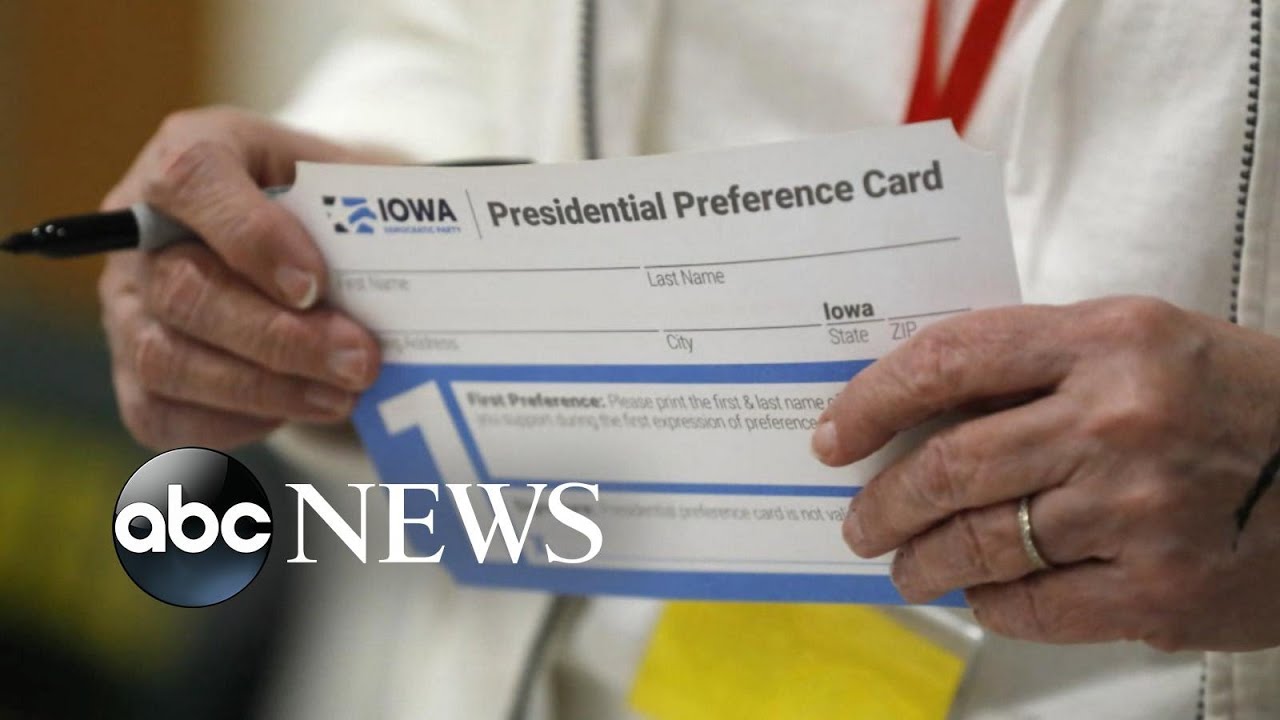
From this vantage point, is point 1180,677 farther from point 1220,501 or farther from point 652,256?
point 652,256

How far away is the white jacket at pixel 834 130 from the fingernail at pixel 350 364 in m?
0.16

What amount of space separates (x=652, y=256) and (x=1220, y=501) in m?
0.24

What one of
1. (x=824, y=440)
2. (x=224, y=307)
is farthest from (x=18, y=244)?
(x=824, y=440)

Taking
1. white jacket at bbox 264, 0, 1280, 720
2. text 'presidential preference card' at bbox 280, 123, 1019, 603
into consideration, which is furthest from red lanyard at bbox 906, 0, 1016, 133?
text 'presidential preference card' at bbox 280, 123, 1019, 603

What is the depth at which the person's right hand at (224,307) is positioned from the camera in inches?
20.8

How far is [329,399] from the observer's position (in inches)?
22.4

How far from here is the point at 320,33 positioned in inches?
54.2

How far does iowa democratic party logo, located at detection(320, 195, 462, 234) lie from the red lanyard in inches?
10.3

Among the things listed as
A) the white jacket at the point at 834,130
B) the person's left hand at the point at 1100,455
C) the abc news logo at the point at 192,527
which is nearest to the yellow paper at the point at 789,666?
the white jacket at the point at 834,130

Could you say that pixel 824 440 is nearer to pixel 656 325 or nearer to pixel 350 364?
pixel 656 325

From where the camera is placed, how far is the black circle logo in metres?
0.46

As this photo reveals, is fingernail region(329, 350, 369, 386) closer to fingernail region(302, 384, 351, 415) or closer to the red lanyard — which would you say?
fingernail region(302, 384, 351, 415)

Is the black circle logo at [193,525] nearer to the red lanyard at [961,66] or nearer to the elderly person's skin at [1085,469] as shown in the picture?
the elderly person's skin at [1085,469]

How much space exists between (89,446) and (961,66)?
0.61 meters
